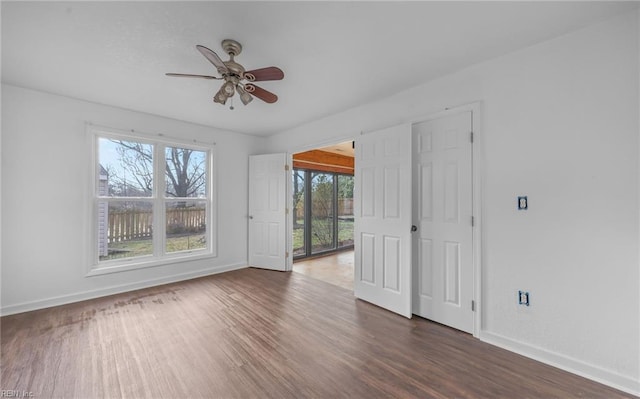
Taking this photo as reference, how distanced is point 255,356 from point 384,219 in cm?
192

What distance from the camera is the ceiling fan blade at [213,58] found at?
5.51 feet

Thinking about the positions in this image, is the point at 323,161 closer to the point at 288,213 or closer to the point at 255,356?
the point at 288,213

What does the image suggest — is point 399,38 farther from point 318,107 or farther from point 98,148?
point 98,148

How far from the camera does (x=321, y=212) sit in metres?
6.12

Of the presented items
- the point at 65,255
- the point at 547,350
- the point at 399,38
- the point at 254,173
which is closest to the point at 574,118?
the point at 399,38

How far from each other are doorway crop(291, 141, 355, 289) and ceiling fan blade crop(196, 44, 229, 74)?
10.2ft

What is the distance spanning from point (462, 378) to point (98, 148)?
15.7 feet

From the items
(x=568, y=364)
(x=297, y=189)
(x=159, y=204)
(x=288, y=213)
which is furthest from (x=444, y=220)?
(x=159, y=204)

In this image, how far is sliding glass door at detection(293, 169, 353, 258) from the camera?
18.6 ft

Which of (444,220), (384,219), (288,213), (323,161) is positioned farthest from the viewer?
(323,161)

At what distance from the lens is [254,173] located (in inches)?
190

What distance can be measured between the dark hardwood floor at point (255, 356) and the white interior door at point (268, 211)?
1550 millimetres

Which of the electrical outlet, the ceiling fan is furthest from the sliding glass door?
the electrical outlet

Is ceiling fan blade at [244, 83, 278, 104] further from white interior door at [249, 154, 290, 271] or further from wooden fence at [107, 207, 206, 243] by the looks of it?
wooden fence at [107, 207, 206, 243]
